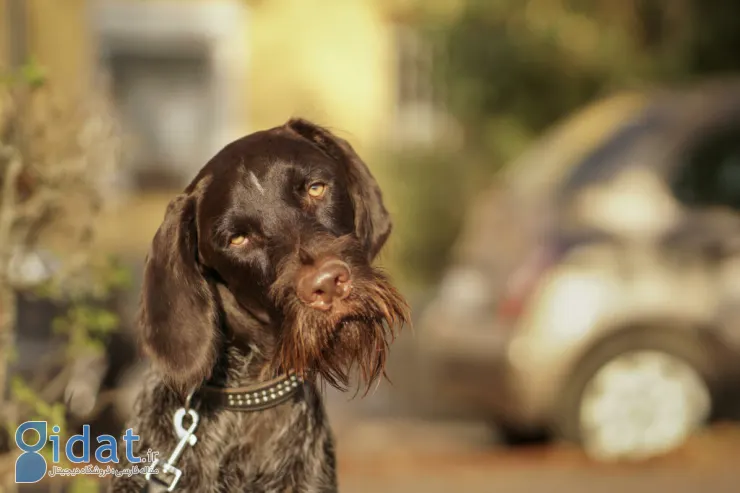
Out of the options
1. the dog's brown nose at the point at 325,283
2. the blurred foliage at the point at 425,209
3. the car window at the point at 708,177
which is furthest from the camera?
the blurred foliage at the point at 425,209

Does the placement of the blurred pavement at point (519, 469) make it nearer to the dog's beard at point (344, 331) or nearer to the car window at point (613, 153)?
the car window at point (613, 153)

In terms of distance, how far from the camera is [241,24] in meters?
17.3

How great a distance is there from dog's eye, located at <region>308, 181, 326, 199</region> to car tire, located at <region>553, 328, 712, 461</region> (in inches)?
168

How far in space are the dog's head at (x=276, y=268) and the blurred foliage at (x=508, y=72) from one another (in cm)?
1174

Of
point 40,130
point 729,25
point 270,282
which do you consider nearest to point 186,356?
point 270,282

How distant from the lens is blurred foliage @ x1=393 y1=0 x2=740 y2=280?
49.9 feet

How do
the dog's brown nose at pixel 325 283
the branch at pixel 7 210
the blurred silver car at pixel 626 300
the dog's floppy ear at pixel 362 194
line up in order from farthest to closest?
1. the blurred silver car at pixel 626 300
2. the branch at pixel 7 210
3. the dog's floppy ear at pixel 362 194
4. the dog's brown nose at pixel 325 283

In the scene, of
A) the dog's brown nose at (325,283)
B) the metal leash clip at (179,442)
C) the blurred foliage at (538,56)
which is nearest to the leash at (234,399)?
the metal leash clip at (179,442)

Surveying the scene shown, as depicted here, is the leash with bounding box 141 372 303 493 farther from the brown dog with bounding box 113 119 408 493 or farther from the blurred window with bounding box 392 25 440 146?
the blurred window with bounding box 392 25 440 146

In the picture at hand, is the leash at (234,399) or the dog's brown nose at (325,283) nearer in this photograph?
the dog's brown nose at (325,283)

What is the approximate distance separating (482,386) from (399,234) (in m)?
8.31

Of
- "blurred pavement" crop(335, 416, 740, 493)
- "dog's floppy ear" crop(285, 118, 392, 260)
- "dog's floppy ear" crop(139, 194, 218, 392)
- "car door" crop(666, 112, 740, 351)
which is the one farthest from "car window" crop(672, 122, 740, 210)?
"dog's floppy ear" crop(139, 194, 218, 392)

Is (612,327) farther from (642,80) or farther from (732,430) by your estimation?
(642,80)

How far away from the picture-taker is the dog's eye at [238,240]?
3428 millimetres
